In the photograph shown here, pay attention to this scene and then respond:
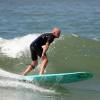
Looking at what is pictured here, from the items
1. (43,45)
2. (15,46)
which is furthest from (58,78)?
(15,46)

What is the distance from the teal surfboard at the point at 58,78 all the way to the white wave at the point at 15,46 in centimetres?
513

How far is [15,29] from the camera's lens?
27344 millimetres

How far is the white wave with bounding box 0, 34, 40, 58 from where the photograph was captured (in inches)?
796

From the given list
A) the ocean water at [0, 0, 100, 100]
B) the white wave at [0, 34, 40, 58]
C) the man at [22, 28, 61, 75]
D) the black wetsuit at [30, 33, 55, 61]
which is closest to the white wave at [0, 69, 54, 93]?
the ocean water at [0, 0, 100, 100]

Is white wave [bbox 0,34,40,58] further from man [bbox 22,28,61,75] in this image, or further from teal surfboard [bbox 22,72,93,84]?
teal surfboard [bbox 22,72,93,84]

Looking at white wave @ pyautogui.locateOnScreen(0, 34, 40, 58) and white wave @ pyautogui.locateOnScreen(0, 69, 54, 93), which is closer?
white wave @ pyautogui.locateOnScreen(0, 69, 54, 93)

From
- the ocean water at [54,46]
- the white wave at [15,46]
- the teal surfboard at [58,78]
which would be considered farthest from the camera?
the white wave at [15,46]

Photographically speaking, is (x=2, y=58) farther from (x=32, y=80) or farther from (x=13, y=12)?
(x=13, y=12)

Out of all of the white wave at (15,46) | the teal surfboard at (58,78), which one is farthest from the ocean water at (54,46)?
the teal surfboard at (58,78)

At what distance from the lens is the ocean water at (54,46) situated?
14.4 m

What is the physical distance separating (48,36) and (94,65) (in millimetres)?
4014

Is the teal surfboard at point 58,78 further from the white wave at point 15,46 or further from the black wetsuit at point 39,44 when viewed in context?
the white wave at point 15,46

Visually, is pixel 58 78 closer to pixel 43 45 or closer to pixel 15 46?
pixel 43 45

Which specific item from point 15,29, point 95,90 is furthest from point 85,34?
point 95,90
